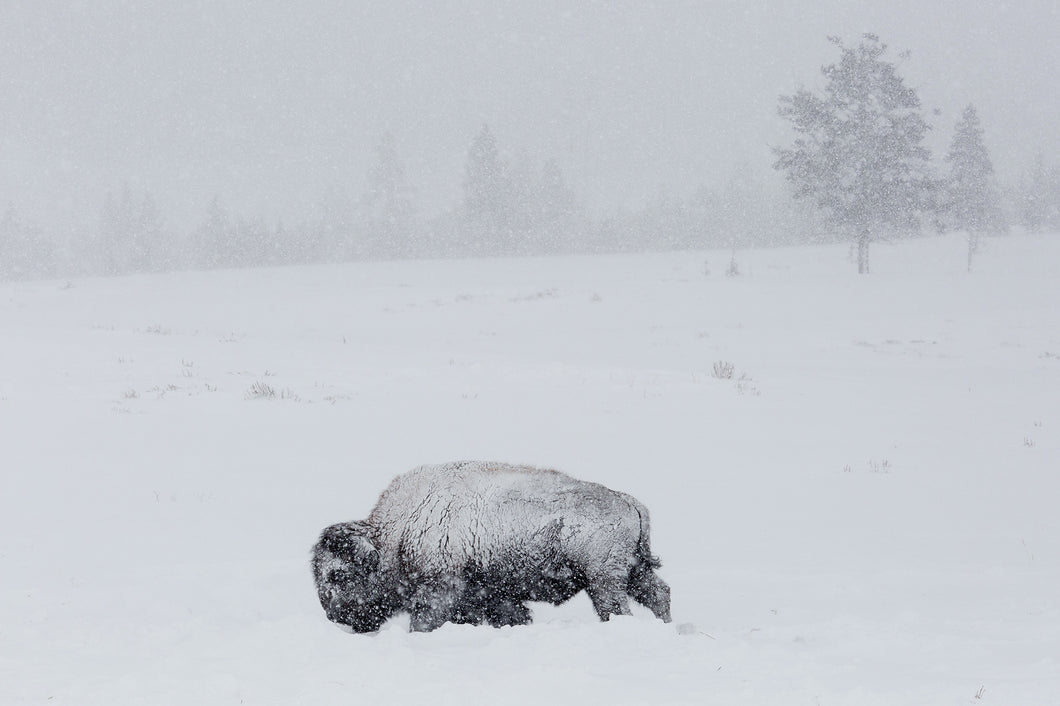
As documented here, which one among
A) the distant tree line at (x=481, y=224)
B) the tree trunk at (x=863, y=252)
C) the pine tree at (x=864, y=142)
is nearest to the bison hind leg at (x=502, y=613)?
the pine tree at (x=864, y=142)

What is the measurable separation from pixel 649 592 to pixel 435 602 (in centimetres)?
114

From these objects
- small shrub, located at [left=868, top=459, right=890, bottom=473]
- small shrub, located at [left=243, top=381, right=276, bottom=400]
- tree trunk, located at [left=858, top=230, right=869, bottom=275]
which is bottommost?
small shrub, located at [left=868, top=459, right=890, bottom=473]

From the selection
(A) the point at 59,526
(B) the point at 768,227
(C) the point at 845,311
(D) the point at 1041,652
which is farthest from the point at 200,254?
(D) the point at 1041,652

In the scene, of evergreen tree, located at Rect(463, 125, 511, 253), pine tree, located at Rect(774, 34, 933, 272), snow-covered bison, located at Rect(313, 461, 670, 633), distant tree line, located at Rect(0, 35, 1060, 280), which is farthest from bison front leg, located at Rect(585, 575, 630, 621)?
evergreen tree, located at Rect(463, 125, 511, 253)

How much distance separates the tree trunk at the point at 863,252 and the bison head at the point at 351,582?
3848cm

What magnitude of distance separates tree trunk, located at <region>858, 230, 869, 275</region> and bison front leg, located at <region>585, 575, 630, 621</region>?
125 feet

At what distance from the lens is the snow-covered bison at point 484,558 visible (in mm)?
4172

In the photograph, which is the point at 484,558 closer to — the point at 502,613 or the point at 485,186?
the point at 502,613

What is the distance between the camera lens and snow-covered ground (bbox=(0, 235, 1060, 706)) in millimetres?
3486

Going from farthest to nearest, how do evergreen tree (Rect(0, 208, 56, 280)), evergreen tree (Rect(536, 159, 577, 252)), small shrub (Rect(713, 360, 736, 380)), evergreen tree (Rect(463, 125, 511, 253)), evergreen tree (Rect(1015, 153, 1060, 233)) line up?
evergreen tree (Rect(0, 208, 56, 280))
evergreen tree (Rect(536, 159, 577, 252))
evergreen tree (Rect(1015, 153, 1060, 233))
evergreen tree (Rect(463, 125, 511, 253))
small shrub (Rect(713, 360, 736, 380))

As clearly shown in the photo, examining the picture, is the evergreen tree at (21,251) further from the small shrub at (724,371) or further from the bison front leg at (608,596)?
the bison front leg at (608,596)

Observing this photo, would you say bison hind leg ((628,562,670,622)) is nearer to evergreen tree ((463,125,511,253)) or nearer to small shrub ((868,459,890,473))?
small shrub ((868,459,890,473))

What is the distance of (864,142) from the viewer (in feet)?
123

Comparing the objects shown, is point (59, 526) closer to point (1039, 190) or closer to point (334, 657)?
point (334, 657)
